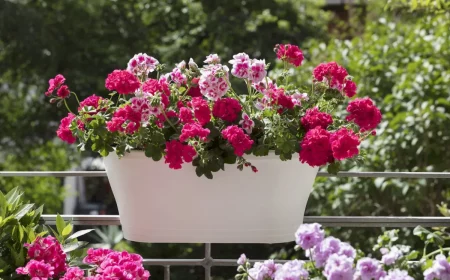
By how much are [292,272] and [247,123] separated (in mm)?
506

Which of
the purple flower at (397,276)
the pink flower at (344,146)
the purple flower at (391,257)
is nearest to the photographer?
the purple flower at (397,276)

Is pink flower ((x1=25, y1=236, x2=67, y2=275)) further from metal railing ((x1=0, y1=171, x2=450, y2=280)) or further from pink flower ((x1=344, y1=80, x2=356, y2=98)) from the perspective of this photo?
pink flower ((x1=344, y1=80, x2=356, y2=98))

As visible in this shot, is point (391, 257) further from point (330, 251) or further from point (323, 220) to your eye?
point (323, 220)

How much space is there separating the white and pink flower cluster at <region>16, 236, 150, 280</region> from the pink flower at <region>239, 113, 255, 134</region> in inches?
15.9

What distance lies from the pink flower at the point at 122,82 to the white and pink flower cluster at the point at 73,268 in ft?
1.28

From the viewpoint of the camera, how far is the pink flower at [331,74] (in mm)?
1939

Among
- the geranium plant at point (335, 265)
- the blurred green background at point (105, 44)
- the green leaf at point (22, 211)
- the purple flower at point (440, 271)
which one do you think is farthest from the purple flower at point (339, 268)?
the blurred green background at point (105, 44)

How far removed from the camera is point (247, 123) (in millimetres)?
1824

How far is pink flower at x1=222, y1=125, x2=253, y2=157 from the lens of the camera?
1.74m

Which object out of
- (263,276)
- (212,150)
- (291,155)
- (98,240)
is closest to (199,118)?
(212,150)

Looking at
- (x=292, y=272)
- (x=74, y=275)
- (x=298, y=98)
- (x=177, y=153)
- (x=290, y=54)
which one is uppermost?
(x=290, y=54)

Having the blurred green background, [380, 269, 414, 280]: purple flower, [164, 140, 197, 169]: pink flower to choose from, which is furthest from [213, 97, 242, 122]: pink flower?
the blurred green background

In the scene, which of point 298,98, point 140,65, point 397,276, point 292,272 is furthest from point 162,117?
point 397,276

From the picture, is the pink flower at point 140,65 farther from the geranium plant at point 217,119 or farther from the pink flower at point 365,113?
the pink flower at point 365,113
